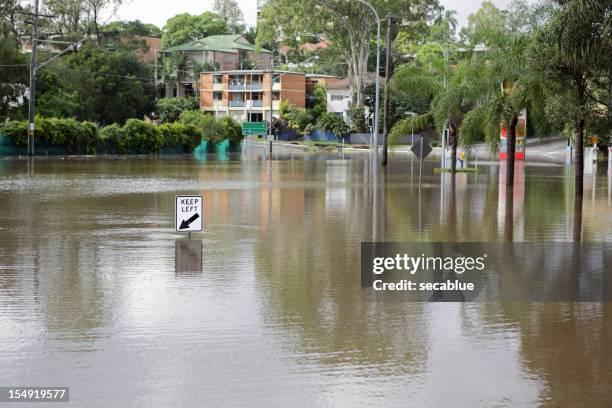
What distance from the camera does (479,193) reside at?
29375 mm

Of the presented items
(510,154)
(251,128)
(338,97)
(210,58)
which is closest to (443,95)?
(510,154)

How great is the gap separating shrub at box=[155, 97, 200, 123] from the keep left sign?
3490 inches

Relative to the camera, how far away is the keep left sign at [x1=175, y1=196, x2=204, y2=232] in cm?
1498

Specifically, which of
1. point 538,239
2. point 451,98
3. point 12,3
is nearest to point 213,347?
point 538,239

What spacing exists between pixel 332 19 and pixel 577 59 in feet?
193

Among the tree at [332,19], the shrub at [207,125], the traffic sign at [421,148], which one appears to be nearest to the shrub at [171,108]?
the shrub at [207,125]

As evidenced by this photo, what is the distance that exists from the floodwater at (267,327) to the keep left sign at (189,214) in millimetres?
430

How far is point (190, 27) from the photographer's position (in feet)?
456

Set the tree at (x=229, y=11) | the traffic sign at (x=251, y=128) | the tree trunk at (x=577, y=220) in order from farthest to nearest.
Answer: the tree at (x=229, y=11) < the traffic sign at (x=251, y=128) < the tree trunk at (x=577, y=220)

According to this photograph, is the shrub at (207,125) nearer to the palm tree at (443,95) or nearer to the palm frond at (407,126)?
the palm tree at (443,95)

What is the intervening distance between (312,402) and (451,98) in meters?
35.3

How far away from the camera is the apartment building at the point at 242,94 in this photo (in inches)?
4446

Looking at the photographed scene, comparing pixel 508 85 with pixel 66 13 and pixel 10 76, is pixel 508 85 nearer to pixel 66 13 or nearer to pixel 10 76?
pixel 10 76

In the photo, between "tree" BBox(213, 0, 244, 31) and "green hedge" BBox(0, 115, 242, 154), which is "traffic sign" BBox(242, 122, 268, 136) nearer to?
"green hedge" BBox(0, 115, 242, 154)
